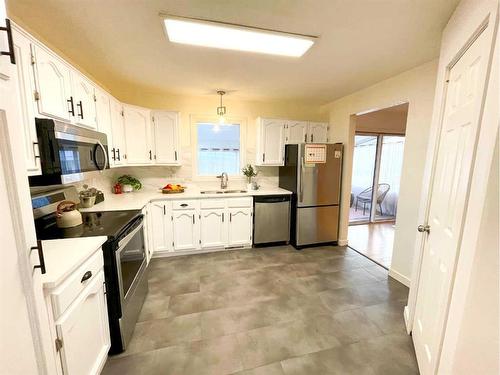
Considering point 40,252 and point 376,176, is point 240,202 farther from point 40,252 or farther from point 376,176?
point 376,176

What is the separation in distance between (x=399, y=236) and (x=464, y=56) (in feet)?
6.41

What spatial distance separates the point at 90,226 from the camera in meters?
1.65

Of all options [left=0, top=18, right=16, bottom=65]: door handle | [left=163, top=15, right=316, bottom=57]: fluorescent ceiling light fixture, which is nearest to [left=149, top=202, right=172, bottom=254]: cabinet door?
[left=163, top=15, right=316, bottom=57]: fluorescent ceiling light fixture

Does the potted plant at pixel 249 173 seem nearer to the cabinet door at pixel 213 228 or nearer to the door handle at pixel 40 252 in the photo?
the cabinet door at pixel 213 228

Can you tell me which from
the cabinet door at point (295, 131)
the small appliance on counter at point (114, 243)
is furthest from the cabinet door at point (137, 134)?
the cabinet door at point (295, 131)

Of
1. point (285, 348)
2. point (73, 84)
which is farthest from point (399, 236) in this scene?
point (73, 84)

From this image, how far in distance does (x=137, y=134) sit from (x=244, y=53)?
6.17ft

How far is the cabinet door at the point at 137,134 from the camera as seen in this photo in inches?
115

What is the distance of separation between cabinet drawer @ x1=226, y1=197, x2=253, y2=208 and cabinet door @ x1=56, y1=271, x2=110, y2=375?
1.93 m

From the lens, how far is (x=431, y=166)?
61.9 inches

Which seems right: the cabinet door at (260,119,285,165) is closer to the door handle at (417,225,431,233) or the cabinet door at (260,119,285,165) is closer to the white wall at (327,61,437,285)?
the white wall at (327,61,437,285)

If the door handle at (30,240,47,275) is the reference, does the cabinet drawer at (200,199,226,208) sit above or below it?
below

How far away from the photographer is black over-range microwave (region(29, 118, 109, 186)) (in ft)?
4.13

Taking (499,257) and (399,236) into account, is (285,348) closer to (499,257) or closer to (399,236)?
(499,257)
